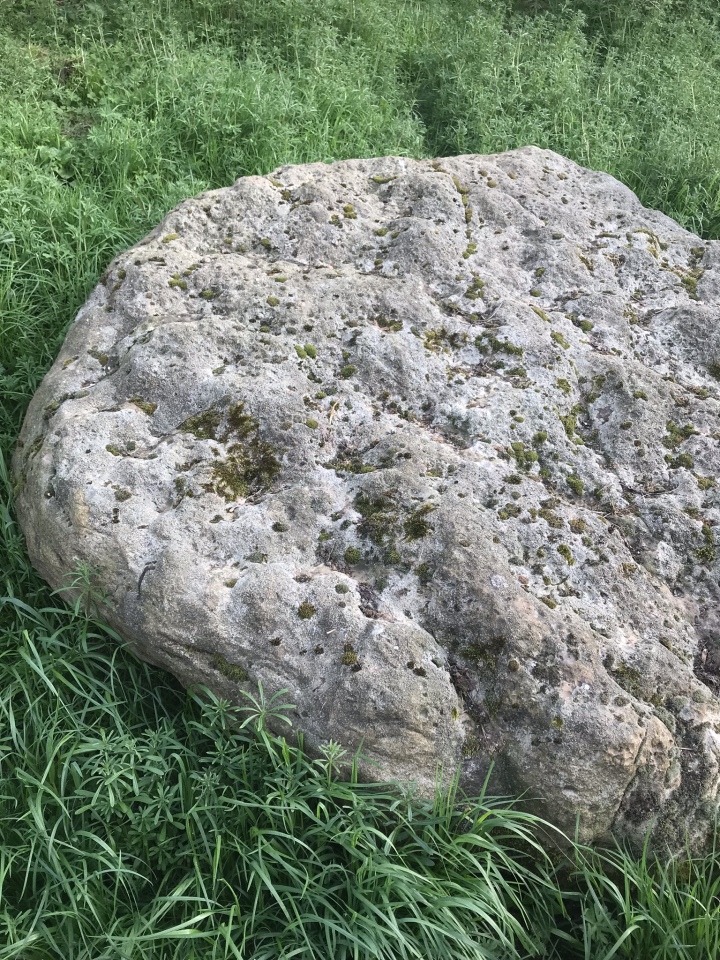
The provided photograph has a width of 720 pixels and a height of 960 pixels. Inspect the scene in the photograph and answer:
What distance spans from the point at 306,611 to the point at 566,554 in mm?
1019

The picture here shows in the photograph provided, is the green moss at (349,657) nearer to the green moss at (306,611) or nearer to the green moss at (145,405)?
the green moss at (306,611)

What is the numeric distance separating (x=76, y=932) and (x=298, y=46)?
6.70 metres

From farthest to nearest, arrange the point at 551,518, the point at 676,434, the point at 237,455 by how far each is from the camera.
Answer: the point at 676,434
the point at 237,455
the point at 551,518

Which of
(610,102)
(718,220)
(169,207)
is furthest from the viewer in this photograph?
(610,102)

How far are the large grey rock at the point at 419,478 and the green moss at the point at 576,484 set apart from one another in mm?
14

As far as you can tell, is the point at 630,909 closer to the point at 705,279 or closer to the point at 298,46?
the point at 705,279

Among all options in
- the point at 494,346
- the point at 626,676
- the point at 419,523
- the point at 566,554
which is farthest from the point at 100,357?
the point at 626,676

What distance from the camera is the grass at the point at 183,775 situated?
93.0 inches

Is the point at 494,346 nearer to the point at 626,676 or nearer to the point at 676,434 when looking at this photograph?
the point at 676,434

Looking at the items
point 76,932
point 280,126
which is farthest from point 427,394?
point 280,126

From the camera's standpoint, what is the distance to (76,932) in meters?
2.41

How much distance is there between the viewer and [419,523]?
2820 millimetres

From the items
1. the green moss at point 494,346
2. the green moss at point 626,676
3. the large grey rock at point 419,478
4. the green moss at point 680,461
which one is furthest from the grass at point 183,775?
the green moss at point 494,346

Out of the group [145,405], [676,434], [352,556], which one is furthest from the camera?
[676,434]
